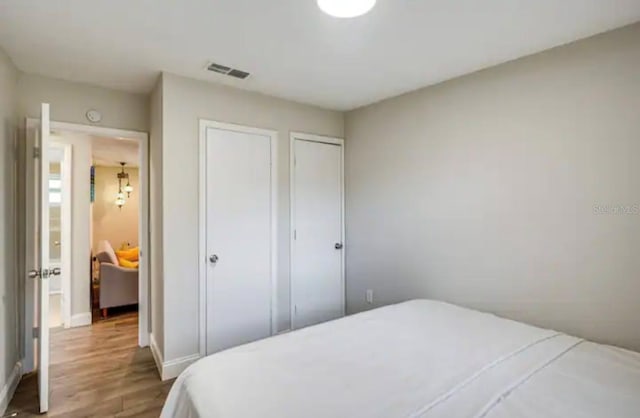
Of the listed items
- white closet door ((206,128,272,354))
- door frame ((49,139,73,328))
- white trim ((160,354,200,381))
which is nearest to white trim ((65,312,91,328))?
door frame ((49,139,73,328))

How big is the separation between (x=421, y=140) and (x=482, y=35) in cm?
109

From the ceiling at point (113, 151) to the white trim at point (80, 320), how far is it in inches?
85.6

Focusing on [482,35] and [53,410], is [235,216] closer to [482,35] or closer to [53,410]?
[53,410]

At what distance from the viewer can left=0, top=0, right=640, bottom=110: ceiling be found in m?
1.86

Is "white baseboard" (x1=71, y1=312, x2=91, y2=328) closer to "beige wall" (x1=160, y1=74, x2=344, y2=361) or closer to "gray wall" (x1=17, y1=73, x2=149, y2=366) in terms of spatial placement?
"gray wall" (x1=17, y1=73, x2=149, y2=366)

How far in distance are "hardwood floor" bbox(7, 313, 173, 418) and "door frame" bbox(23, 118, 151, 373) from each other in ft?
0.68

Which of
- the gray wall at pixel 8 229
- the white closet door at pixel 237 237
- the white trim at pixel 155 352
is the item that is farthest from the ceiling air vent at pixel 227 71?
the white trim at pixel 155 352

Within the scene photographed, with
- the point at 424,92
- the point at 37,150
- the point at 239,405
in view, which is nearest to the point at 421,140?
the point at 424,92

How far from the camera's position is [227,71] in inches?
107

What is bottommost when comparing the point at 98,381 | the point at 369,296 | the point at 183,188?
the point at 98,381

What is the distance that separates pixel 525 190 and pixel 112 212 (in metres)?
7.33

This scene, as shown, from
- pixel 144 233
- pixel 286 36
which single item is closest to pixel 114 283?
pixel 144 233

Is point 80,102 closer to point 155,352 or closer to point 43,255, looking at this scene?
point 43,255

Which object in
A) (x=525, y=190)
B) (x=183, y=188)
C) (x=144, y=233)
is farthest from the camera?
(x=144, y=233)
